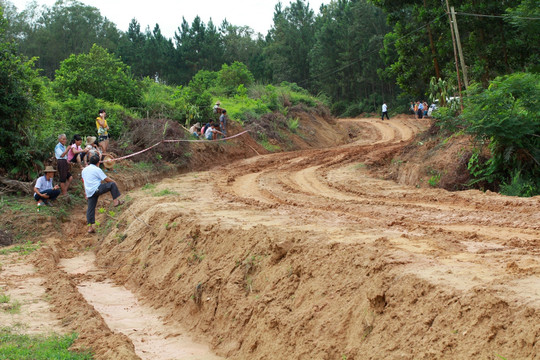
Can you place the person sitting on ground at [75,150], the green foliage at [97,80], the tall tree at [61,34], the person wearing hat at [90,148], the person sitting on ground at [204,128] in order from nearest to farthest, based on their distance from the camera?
the person sitting on ground at [75,150]
the person wearing hat at [90,148]
the green foliage at [97,80]
the person sitting on ground at [204,128]
the tall tree at [61,34]

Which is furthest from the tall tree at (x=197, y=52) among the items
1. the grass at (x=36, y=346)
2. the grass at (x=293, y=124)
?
the grass at (x=36, y=346)

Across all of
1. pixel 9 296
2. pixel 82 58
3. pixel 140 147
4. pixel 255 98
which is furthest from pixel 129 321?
pixel 255 98

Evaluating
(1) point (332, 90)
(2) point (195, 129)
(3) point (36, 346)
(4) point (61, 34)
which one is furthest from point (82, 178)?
(4) point (61, 34)

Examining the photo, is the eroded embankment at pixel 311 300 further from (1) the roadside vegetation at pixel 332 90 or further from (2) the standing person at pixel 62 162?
(1) the roadside vegetation at pixel 332 90

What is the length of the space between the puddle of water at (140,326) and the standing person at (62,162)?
4.62 m

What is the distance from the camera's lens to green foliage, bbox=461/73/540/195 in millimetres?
10945

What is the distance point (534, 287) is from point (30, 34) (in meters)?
72.4

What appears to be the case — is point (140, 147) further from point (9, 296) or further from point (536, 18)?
point (536, 18)

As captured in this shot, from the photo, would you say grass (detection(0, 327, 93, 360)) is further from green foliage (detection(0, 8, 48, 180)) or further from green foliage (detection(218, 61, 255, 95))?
green foliage (detection(218, 61, 255, 95))

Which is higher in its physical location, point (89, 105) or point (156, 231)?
point (89, 105)

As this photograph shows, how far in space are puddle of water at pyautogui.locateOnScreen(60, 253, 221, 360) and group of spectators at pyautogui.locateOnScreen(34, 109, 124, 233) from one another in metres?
2.71

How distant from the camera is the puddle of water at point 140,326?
6.34 m

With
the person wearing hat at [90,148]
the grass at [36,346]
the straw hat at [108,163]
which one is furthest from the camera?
the straw hat at [108,163]

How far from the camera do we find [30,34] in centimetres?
6444
